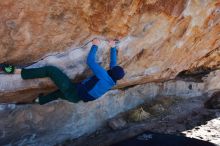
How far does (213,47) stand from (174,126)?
1.80 meters

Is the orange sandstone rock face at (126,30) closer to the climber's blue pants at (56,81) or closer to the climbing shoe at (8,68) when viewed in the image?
the climbing shoe at (8,68)

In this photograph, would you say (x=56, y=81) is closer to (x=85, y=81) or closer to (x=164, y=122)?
(x=85, y=81)

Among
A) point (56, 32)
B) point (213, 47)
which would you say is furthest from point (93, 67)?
point (213, 47)

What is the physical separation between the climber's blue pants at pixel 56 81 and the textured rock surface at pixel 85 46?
0.10 metres

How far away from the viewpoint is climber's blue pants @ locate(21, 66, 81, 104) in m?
5.25

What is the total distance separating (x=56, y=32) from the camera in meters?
5.20

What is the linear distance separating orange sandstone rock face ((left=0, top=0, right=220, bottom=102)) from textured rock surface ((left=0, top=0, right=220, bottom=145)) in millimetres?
12

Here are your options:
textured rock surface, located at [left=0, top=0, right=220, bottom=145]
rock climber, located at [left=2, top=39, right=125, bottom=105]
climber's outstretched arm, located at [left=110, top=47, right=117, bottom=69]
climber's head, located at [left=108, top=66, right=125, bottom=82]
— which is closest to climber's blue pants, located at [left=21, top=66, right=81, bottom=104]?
rock climber, located at [left=2, top=39, right=125, bottom=105]

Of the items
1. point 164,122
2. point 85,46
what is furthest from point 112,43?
point 164,122

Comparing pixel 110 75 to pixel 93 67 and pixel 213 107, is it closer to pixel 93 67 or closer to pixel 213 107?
pixel 93 67

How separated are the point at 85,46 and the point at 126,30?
649 millimetres

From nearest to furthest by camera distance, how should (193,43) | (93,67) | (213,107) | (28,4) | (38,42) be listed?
1. (28,4)
2. (38,42)
3. (93,67)
4. (193,43)
5. (213,107)

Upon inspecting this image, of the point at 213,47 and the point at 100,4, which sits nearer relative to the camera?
the point at 100,4

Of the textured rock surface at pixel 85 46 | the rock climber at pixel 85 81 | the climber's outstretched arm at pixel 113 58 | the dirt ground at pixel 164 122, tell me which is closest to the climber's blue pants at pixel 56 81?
the rock climber at pixel 85 81
